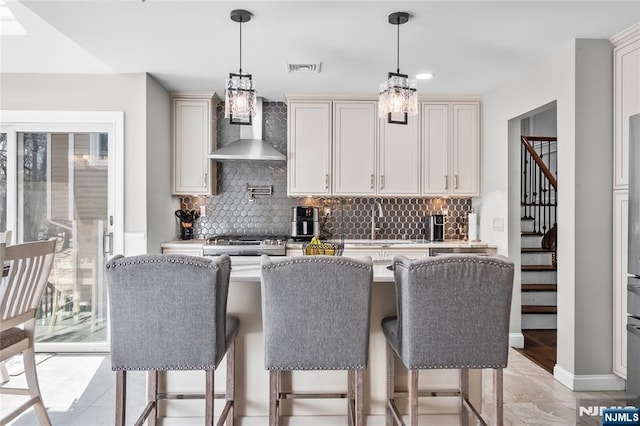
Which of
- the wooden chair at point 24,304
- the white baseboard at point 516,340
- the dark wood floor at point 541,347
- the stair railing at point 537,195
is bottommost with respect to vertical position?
the dark wood floor at point 541,347

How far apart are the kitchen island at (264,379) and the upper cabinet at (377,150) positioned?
2190 mm

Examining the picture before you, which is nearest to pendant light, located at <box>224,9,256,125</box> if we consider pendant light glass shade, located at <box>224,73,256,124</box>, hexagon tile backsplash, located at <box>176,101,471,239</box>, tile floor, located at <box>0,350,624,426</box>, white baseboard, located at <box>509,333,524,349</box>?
pendant light glass shade, located at <box>224,73,256,124</box>

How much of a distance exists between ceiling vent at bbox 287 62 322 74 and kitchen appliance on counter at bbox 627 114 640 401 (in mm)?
2269

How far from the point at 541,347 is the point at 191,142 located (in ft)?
13.2

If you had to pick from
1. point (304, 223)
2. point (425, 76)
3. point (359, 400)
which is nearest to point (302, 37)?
point (425, 76)

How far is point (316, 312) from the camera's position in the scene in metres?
1.77

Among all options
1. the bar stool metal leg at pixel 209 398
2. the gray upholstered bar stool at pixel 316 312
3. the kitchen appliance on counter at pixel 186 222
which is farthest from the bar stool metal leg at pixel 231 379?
the kitchen appliance on counter at pixel 186 222

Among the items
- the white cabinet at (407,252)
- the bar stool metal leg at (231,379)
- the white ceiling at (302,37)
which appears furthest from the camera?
the white cabinet at (407,252)

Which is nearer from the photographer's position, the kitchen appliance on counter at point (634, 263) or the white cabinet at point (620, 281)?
the kitchen appliance on counter at point (634, 263)

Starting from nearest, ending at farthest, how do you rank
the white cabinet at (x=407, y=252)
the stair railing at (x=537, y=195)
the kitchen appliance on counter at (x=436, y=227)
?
the white cabinet at (x=407, y=252), the kitchen appliance on counter at (x=436, y=227), the stair railing at (x=537, y=195)

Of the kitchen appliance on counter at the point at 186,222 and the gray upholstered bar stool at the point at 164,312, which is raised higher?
the kitchen appliance on counter at the point at 186,222

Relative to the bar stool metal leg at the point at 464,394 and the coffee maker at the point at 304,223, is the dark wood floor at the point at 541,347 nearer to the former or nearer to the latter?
the bar stool metal leg at the point at 464,394

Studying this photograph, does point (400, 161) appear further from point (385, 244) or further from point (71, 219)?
point (71, 219)

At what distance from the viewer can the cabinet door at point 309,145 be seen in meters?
4.33
